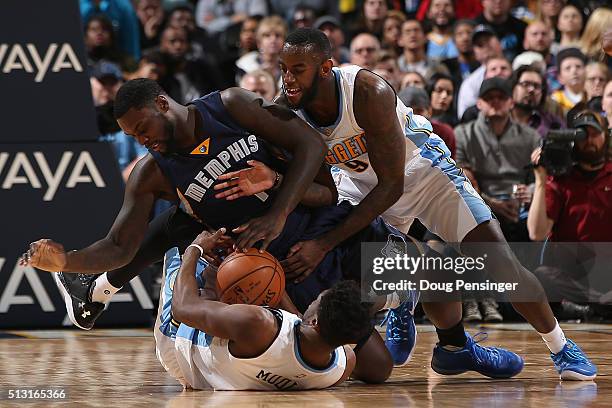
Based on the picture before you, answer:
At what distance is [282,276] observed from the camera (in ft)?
15.8

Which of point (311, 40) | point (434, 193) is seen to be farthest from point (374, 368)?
point (311, 40)

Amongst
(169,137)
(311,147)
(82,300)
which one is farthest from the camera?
(82,300)

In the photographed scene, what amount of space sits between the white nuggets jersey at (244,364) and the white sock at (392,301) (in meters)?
0.91

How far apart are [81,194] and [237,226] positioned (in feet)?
9.84

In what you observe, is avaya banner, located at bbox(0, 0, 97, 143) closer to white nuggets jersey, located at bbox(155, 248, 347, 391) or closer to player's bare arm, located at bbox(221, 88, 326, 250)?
player's bare arm, located at bbox(221, 88, 326, 250)

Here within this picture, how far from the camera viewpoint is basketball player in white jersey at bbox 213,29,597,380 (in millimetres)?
5047

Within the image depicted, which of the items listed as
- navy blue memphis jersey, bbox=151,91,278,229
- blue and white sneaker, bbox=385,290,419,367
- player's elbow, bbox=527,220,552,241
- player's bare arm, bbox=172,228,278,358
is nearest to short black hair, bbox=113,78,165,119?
navy blue memphis jersey, bbox=151,91,278,229

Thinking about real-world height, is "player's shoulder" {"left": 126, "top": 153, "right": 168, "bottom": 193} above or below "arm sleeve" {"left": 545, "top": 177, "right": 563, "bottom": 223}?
above

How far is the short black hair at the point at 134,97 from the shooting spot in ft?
15.4

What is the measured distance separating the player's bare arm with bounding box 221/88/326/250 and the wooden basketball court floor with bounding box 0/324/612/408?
0.71 m

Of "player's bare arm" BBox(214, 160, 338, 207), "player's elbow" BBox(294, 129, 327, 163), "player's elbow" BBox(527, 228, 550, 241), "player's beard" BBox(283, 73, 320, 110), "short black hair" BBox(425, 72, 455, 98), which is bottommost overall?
"player's elbow" BBox(527, 228, 550, 241)

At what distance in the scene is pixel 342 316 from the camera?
4.32 metres

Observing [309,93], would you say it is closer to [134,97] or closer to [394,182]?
[394,182]

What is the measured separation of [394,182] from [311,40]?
0.76m
